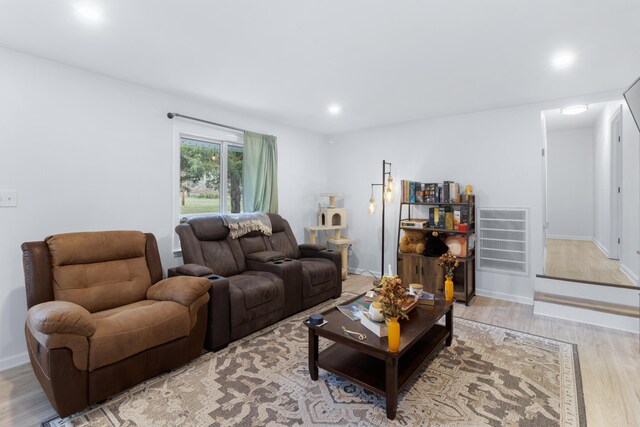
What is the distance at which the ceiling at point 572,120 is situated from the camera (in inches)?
189

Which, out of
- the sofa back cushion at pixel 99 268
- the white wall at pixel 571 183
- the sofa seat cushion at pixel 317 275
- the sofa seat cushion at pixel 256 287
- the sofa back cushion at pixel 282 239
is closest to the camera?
the sofa back cushion at pixel 99 268

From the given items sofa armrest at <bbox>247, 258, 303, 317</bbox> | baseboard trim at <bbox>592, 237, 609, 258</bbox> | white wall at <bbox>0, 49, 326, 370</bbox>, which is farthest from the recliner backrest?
baseboard trim at <bbox>592, 237, 609, 258</bbox>

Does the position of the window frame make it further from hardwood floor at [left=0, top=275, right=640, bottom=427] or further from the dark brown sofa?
hardwood floor at [left=0, top=275, right=640, bottom=427]

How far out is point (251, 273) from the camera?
3381 mm

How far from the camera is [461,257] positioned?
3.78 m

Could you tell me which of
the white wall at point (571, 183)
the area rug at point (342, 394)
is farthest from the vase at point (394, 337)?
the white wall at point (571, 183)

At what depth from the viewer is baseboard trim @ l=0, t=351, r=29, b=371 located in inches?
93.1

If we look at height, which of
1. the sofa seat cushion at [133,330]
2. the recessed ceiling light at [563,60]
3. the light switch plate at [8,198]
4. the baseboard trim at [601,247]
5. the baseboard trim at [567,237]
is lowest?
the sofa seat cushion at [133,330]

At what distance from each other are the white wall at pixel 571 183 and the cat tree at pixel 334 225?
495cm

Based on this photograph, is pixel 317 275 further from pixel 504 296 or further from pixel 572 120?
pixel 572 120

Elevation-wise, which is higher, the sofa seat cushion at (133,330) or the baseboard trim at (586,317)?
the sofa seat cushion at (133,330)

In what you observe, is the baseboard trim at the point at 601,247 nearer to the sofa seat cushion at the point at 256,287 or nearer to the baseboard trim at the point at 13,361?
the sofa seat cushion at the point at 256,287

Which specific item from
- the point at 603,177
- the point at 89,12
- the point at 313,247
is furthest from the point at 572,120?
the point at 89,12

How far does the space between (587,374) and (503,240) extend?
1860 mm
